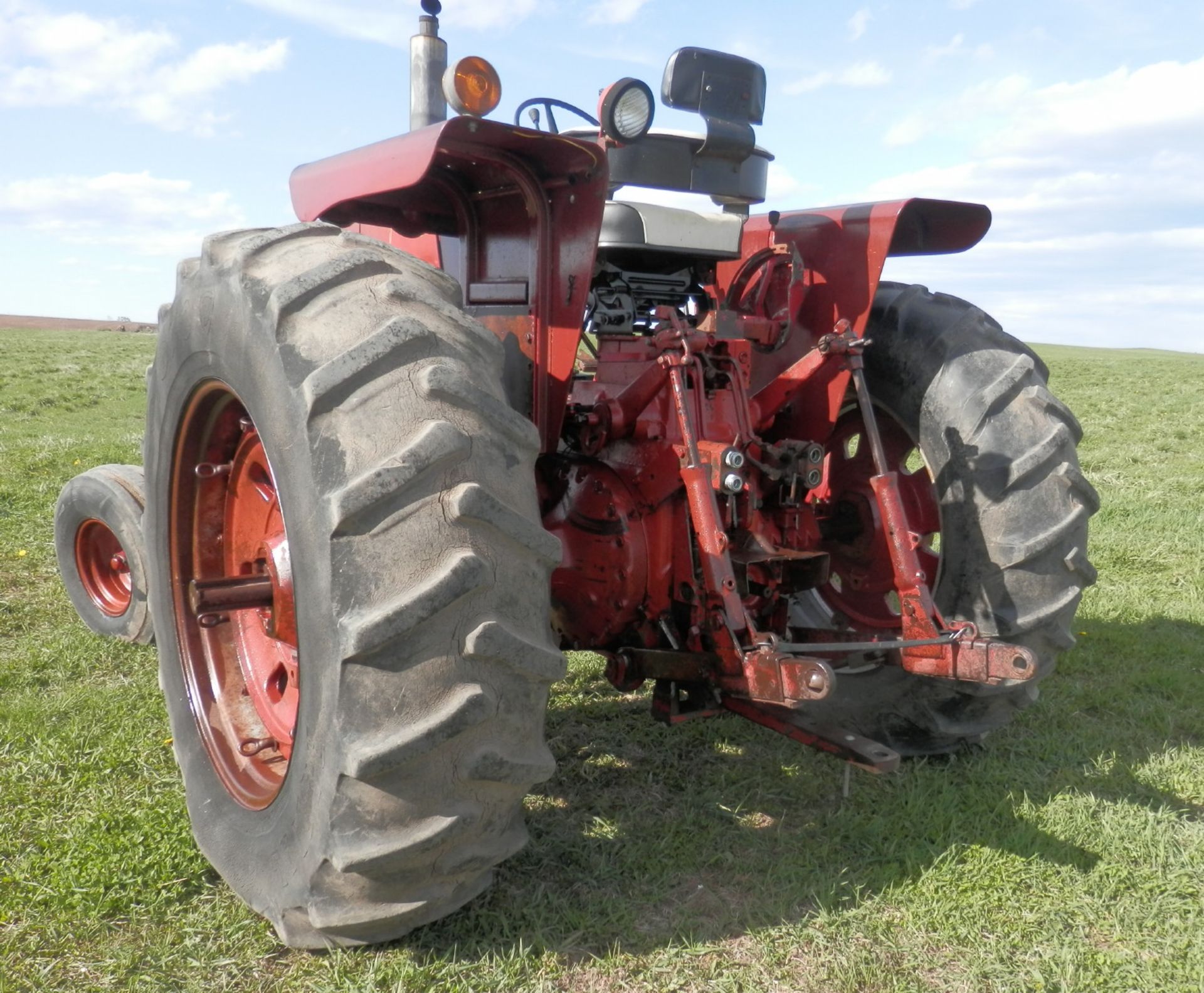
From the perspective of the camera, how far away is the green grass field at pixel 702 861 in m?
2.27

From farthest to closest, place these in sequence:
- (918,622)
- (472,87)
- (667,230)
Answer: (667,230) → (918,622) → (472,87)

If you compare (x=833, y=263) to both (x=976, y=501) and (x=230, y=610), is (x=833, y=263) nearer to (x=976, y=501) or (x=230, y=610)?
(x=976, y=501)

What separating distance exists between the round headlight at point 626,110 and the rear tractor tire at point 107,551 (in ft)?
8.18

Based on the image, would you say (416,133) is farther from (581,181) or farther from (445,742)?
(445,742)

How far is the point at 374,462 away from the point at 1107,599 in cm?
465

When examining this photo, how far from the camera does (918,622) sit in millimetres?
2586

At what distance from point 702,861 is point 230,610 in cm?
139

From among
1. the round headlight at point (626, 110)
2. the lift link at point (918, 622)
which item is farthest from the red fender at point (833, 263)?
the round headlight at point (626, 110)

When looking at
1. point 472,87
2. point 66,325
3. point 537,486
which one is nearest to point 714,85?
point 472,87

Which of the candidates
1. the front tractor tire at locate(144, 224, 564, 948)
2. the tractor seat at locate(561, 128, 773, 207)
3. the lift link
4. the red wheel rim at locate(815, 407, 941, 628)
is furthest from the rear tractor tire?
the lift link

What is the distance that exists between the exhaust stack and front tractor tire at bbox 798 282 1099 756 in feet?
5.36

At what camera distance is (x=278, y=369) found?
1965 mm

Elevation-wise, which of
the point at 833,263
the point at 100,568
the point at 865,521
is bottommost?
the point at 100,568

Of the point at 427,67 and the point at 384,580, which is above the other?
the point at 427,67
